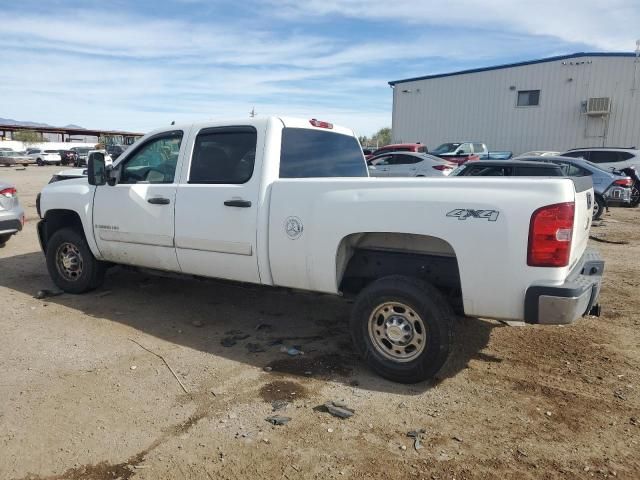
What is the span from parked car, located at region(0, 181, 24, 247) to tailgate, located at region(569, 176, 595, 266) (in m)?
7.87

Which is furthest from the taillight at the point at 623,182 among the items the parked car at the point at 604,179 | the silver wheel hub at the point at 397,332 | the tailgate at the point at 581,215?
the silver wheel hub at the point at 397,332

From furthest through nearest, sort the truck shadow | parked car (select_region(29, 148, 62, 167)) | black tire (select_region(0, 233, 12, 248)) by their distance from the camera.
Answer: parked car (select_region(29, 148, 62, 167)), black tire (select_region(0, 233, 12, 248)), the truck shadow

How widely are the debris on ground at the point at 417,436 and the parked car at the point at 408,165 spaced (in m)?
13.5

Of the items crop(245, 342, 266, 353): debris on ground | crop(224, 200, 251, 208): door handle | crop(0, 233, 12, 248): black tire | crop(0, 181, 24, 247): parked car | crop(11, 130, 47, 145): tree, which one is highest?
crop(11, 130, 47, 145): tree

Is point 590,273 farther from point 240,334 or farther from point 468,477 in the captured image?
point 240,334

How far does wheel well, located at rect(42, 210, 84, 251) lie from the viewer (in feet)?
19.3

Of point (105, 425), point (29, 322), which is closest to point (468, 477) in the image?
point (105, 425)

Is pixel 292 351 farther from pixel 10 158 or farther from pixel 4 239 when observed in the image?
pixel 10 158

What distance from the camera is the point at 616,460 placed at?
282 centimetres

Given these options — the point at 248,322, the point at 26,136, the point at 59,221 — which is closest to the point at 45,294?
the point at 59,221

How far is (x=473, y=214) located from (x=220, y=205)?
2.18 meters

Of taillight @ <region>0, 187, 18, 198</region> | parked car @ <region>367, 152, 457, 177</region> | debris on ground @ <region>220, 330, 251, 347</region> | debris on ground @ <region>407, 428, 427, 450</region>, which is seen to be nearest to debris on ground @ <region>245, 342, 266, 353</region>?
debris on ground @ <region>220, 330, 251, 347</region>

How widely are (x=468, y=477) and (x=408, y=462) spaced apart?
1.08ft

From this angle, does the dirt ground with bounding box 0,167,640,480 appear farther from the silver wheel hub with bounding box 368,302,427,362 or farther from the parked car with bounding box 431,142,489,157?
the parked car with bounding box 431,142,489,157
